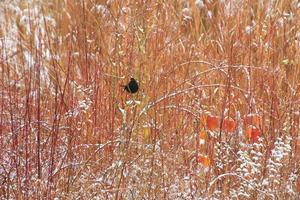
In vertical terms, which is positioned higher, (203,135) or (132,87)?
(132,87)

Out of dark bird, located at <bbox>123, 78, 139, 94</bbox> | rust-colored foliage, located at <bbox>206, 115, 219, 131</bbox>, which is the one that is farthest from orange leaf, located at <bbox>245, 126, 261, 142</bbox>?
dark bird, located at <bbox>123, 78, 139, 94</bbox>

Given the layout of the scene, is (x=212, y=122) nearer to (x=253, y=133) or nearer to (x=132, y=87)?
(x=253, y=133)

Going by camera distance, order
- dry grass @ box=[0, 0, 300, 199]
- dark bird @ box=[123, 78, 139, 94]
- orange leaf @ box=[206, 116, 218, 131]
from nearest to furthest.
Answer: dry grass @ box=[0, 0, 300, 199], dark bird @ box=[123, 78, 139, 94], orange leaf @ box=[206, 116, 218, 131]

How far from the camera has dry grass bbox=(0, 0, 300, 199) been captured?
2633mm

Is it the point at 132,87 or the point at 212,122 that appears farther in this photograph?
the point at 212,122

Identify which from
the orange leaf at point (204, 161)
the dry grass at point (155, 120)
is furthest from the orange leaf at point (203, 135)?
the orange leaf at point (204, 161)

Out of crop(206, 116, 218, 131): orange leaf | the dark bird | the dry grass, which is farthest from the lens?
crop(206, 116, 218, 131): orange leaf

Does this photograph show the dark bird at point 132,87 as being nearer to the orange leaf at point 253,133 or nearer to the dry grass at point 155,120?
the dry grass at point 155,120

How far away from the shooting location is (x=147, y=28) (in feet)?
10.2

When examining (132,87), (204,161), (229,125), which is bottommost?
(204,161)

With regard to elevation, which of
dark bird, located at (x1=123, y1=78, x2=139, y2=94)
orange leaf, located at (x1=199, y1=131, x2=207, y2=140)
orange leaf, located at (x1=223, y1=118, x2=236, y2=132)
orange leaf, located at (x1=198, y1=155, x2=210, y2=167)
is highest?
dark bird, located at (x1=123, y1=78, x2=139, y2=94)

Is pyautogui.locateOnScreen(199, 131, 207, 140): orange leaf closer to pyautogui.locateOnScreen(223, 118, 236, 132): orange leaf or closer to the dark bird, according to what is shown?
pyautogui.locateOnScreen(223, 118, 236, 132): orange leaf

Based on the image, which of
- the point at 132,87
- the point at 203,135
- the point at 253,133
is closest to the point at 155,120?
the point at 132,87

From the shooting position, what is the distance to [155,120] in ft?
9.07
